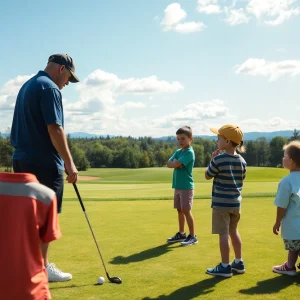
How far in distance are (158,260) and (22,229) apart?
10.4 ft

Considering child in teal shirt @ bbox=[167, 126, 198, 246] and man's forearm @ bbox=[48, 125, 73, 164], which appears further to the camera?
child in teal shirt @ bbox=[167, 126, 198, 246]

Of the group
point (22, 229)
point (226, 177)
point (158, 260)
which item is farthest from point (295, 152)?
point (22, 229)

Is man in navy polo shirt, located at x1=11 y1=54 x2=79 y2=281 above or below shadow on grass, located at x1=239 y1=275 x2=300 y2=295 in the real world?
above

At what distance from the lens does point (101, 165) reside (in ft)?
364

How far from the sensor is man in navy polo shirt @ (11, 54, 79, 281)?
4195mm

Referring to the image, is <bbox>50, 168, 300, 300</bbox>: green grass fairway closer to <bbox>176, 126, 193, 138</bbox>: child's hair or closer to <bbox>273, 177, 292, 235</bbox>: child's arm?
<bbox>273, 177, 292, 235</bbox>: child's arm

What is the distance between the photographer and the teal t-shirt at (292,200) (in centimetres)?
484

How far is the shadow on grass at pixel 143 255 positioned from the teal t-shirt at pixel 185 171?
1108 mm

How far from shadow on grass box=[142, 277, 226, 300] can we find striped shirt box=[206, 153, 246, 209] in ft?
3.02

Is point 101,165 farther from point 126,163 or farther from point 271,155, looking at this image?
point 271,155

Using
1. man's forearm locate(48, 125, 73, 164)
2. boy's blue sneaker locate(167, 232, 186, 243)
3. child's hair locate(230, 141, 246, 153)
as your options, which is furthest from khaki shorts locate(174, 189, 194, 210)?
man's forearm locate(48, 125, 73, 164)

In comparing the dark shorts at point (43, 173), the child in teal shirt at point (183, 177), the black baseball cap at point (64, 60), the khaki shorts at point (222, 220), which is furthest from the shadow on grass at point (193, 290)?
the black baseball cap at point (64, 60)

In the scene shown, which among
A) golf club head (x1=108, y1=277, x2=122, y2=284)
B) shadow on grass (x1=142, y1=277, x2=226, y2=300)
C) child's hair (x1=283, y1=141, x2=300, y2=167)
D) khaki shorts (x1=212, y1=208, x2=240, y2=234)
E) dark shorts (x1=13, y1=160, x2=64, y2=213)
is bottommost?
shadow on grass (x1=142, y1=277, x2=226, y2=300)

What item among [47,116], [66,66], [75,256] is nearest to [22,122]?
[47,116]
